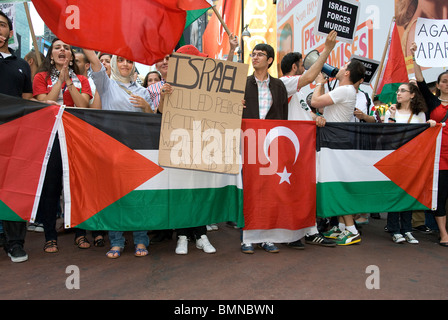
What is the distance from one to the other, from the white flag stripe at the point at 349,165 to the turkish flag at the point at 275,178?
9.5 inches

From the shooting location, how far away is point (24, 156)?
3.51 metres

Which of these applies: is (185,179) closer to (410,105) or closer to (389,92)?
(410,105)

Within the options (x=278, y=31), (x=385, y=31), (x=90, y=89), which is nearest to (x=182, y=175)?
(x=90, y=89)

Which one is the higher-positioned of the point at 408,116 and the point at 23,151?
the point at 408,116

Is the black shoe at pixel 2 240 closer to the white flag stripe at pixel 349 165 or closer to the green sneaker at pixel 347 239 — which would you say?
the white flag stripe at pixel 349 165

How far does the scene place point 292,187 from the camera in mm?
4086

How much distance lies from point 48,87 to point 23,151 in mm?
791

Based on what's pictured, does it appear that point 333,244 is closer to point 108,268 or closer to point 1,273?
point 108,268

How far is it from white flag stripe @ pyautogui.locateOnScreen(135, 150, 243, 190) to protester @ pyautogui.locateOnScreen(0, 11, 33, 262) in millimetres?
1229

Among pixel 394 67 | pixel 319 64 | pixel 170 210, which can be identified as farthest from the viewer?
pixel 394 67

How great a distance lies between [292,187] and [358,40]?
230 inches

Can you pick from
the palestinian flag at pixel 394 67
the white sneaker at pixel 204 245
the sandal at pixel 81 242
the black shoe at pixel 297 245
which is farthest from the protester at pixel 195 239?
the palestinian flag at pixel 394 67

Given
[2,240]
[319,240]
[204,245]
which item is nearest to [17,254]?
[2,240]

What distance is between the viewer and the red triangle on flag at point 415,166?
4.50 meters
